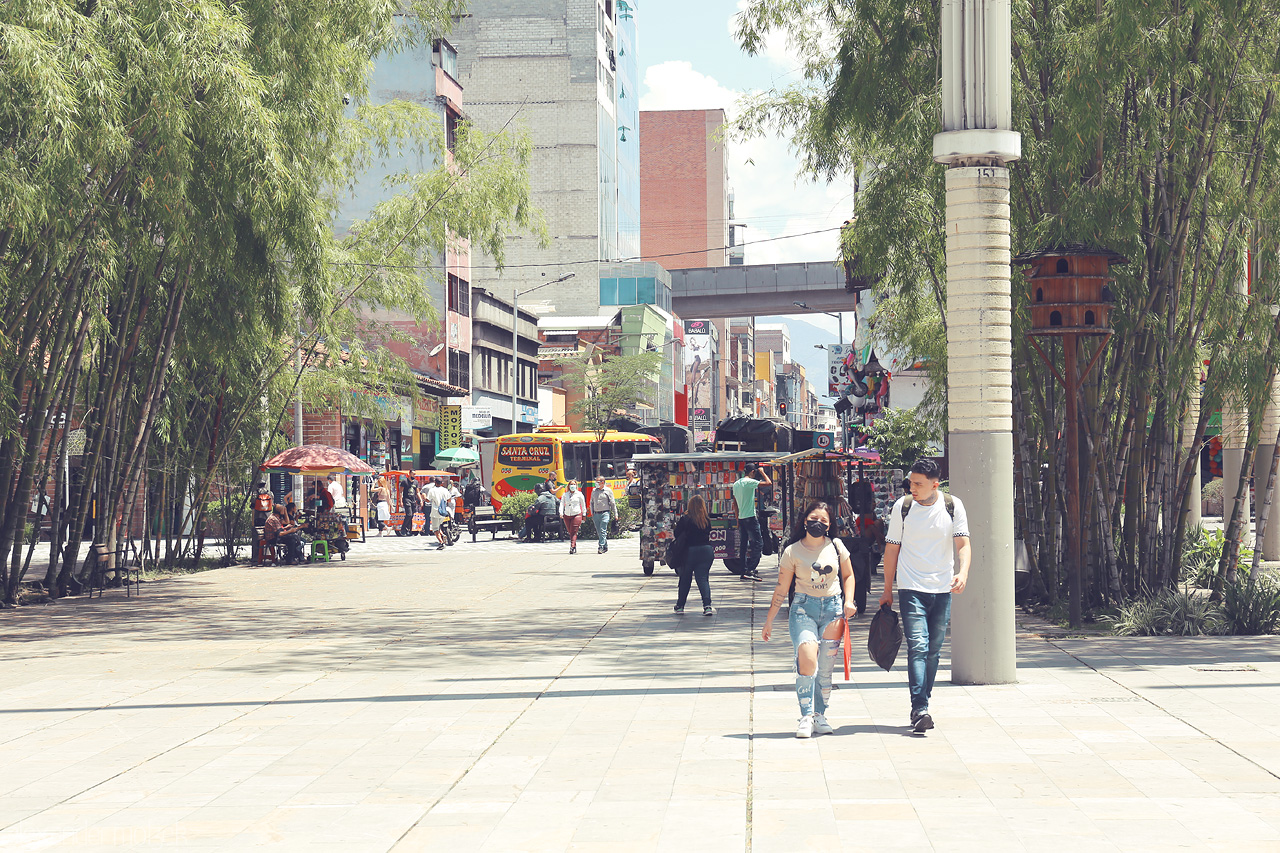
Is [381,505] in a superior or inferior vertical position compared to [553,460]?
inferior

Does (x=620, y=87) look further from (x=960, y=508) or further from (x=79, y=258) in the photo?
(x=960, y=508)

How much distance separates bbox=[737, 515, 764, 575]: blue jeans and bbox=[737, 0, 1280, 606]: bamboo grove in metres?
5.85

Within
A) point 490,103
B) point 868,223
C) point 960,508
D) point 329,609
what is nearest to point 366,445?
point 329,609

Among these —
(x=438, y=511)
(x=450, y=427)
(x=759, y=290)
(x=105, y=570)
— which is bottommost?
(x=105, y=570)

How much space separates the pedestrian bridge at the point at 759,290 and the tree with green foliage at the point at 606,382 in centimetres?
429

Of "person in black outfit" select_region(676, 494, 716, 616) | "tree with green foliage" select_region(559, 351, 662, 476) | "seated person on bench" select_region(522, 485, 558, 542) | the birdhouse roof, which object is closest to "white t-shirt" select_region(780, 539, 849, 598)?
the birdhouse roof

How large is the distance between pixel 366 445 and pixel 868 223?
34.3 m

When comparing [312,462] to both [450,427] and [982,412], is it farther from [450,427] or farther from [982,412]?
[450,427]

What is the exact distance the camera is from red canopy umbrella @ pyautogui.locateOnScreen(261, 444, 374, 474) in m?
28.8

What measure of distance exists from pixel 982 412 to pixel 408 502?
33.1m

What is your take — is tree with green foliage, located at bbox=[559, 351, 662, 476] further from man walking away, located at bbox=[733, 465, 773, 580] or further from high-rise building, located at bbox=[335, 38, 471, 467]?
man walking away, located at bbox=[733, 465, 773, 580]

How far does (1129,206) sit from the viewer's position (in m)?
13.9

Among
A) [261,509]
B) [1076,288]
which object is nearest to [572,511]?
[261,509]

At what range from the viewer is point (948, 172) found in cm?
1091
